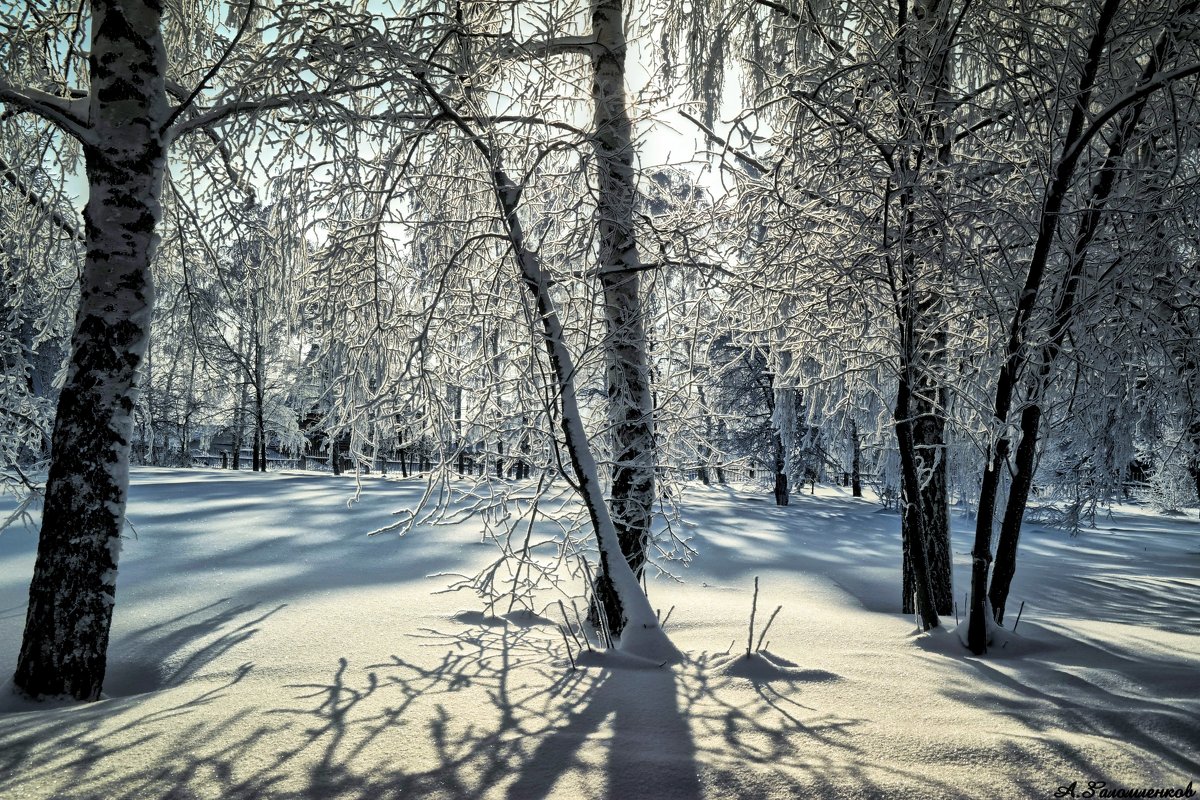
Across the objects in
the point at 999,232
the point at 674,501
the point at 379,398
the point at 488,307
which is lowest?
the point at 674,501

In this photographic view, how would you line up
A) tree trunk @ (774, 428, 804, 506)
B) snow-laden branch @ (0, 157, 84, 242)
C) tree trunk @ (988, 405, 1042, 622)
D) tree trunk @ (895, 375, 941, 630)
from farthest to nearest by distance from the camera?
tree trunk @ (774, 428, 804, 506), snow-laden branch @ (0, 157, 84, 242), tree trunk @ (895, 375, 941, 630), tree trunk @ (988, 405, 1042, 622)

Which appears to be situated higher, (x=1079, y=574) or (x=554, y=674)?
(x=554, y=674)

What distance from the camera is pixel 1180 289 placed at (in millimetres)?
3371

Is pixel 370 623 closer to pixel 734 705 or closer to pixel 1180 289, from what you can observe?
pixel 734 705

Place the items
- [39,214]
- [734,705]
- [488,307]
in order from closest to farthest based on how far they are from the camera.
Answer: [734,705]
[488,307]
[39,214]

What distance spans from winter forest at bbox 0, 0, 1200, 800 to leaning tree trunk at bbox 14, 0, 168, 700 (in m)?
0.02

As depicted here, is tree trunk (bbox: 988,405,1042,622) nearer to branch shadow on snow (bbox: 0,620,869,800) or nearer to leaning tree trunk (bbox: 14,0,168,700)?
branch shadow on snow (bbox: 0,620,869,800)

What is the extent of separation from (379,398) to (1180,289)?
4194 millimetres

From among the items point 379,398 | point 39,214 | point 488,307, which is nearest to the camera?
point 379,398

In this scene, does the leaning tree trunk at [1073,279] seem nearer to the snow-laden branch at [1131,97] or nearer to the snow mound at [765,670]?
the snow-laden branch at [1131,97]

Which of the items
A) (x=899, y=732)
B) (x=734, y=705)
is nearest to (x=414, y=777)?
(x=734, y=705)

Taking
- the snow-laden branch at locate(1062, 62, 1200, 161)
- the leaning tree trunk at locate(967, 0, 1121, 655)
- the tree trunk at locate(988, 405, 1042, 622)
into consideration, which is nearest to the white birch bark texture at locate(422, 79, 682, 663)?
the leaning tree trunk at locate(967, 0, 1121, 655)
